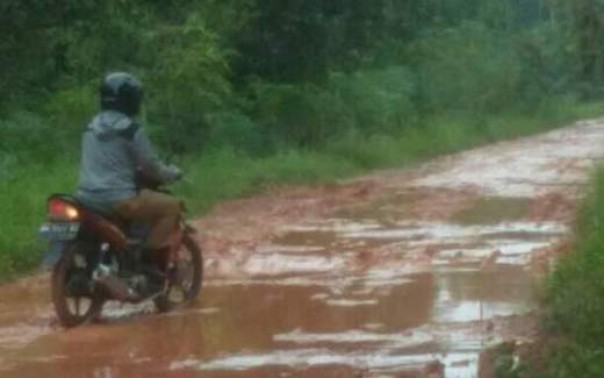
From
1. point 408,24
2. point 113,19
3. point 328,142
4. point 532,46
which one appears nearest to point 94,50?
point 113,19

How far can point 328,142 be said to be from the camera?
30.2 meters

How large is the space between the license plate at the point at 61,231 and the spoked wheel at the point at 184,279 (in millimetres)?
1100

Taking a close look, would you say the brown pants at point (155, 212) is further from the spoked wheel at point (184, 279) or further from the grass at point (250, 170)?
the grass at point (250, 170)

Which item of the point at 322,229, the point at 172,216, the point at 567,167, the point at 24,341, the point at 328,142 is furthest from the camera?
the point at 328,142

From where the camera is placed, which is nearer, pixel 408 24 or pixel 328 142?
pixel 328 142

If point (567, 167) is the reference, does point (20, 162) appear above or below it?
above

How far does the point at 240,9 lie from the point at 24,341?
17679 mm

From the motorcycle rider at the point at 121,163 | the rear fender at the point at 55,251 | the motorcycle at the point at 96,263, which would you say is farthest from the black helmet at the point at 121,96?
the rear fender at the point at 55,251

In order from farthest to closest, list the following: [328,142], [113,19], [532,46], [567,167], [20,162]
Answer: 1. [532,46]
2. [328,142]
3. [567,167]
4. [113,19]
5. [20,162]

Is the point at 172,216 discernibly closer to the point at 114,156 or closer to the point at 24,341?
the point at 114,156

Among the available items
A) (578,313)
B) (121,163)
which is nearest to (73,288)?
(121,163)

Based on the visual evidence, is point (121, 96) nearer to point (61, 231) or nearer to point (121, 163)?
point (121, 163)

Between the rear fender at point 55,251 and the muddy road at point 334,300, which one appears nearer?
the muddy road at point 334,300

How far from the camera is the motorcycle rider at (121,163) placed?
11.7 meters
